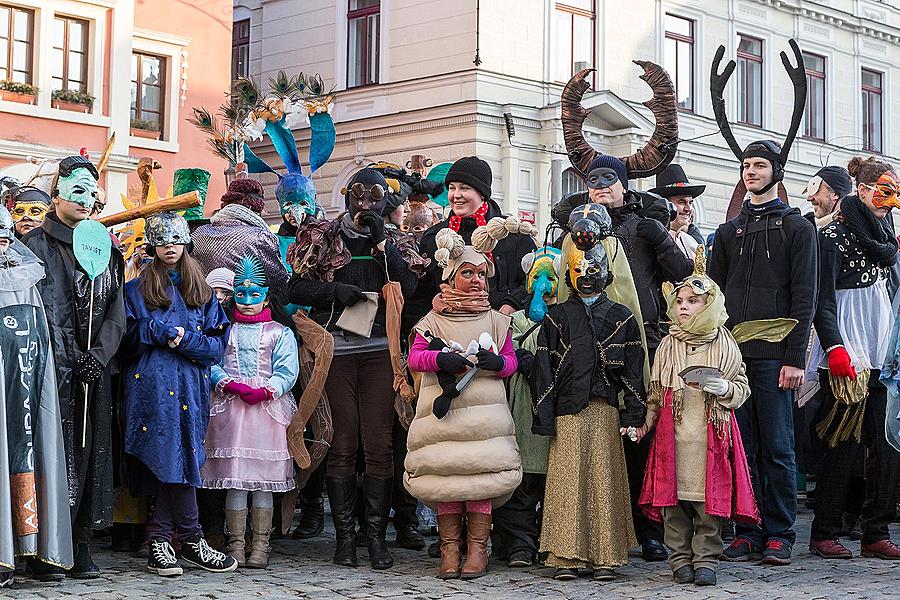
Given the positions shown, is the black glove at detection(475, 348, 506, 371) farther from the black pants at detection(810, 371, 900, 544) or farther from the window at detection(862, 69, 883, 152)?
the window at detection(862, 69, 883, 152)

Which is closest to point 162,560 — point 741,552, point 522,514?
point 522,514

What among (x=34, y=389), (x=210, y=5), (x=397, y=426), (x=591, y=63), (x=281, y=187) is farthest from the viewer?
(x=591, y=63)

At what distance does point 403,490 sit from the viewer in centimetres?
743

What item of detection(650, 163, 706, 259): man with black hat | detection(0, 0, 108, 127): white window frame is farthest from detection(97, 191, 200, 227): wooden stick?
detection(0, 0, 108, 127): white window frame

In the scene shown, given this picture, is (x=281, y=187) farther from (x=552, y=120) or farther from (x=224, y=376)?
(x=552, y=120)

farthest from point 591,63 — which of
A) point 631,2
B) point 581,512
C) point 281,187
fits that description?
point 581,512

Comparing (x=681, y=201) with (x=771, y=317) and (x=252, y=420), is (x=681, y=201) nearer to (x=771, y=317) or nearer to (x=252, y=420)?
(x=771, y=317)

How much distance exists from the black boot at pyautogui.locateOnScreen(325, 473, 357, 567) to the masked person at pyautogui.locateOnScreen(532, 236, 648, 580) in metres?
1.00

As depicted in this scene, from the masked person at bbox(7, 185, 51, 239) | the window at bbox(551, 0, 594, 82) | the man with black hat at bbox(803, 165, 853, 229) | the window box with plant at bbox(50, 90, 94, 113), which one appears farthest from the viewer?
the window at bbox(551, 0, 594, 82)

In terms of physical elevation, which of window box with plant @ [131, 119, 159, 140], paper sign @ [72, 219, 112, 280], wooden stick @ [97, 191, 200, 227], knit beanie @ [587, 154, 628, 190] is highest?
window box with plant @ [131, 119, 159, 140]

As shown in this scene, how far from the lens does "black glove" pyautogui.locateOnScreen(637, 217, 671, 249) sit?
708 cm

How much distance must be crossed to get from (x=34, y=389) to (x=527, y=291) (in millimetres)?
2601

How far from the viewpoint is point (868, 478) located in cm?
733

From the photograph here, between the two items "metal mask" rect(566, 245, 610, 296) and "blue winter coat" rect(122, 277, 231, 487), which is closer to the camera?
"blue winter coat" rect(122, 277, 231, 487)
